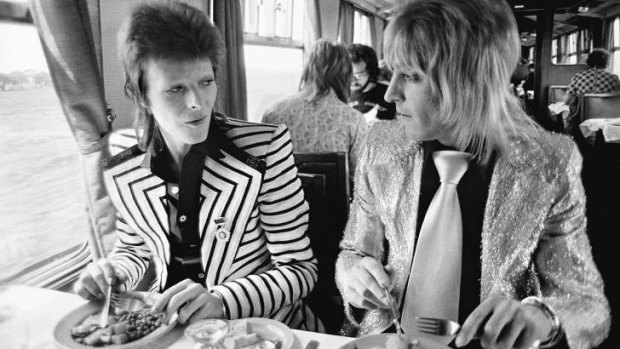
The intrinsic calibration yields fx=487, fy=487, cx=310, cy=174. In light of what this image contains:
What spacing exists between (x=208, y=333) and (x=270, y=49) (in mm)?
4384

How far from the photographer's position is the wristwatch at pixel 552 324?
3.39 feet

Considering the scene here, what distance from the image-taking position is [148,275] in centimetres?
204

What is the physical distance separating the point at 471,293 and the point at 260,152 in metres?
0.71

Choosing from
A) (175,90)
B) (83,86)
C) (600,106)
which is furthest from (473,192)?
(600,106)

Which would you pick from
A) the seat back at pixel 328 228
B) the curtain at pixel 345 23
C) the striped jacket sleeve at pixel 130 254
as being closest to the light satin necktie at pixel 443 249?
the seat back at pixel 328 228

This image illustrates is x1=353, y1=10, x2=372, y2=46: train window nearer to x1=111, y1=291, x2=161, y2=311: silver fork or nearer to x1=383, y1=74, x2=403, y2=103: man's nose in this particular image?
x1=383, y1=74, x2=403, y2=103: man's nose

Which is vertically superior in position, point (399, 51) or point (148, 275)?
point (399, 51)

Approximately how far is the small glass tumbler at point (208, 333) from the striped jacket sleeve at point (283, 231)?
0.34 meters

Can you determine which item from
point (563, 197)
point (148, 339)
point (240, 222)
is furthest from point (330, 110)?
point (148, 339)

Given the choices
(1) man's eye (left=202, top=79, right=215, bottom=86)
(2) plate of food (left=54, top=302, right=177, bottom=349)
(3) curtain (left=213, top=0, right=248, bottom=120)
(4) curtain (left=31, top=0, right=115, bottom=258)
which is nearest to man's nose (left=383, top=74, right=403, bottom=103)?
(1) man's eye (left=202, top=79, right=215, bottom=86)

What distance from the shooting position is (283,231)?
1.46 metres

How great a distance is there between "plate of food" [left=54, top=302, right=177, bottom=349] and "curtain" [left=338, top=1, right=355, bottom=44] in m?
7.41

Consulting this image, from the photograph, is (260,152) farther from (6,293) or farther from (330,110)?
(330,110)

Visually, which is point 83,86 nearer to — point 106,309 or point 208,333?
point 106,309
